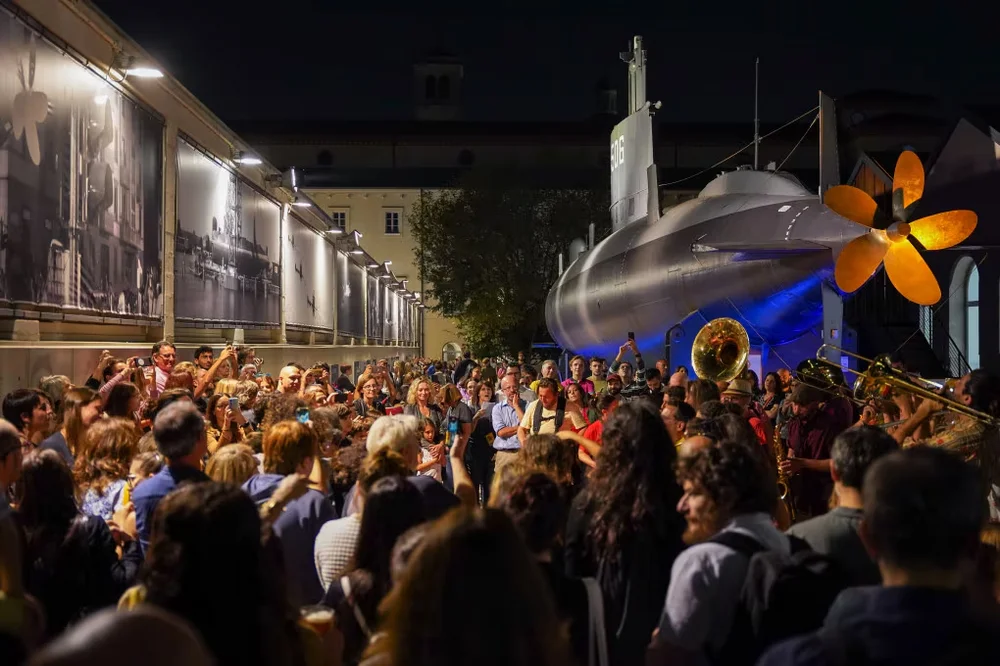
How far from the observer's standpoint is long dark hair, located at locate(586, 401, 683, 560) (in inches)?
181

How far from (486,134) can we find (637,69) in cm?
5856

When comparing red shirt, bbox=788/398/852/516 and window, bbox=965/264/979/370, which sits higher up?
window, bbox=965/264/979/370

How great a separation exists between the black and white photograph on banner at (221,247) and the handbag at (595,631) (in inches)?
541

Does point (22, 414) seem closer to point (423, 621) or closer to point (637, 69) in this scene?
point (423, 621)

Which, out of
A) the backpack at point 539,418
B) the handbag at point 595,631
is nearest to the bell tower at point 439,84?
the backpack at point 539,418

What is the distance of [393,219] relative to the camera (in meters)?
78.8

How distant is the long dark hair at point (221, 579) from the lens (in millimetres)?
3088

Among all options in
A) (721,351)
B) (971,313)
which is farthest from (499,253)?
(721,351)

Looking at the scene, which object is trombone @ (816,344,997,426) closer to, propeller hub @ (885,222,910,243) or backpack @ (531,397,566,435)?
propeller hub @ (885,222,910,243)

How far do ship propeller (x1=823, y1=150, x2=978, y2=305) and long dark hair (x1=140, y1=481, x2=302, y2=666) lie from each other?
31.7 feet

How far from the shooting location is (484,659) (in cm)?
228

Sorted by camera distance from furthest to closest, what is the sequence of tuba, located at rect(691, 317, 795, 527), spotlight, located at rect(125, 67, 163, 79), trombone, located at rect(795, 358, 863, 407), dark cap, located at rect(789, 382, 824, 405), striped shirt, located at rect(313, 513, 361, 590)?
tuba, located at rect(691, 317, 795, 527) → spotlight, located at rect(125, 67, 163, 79) → trombone, located at rect(795, 358, 863, 407) → dark cap, located at rect(789, 382, 824, 405) → striped shirt, located at rect(313, 513, 361, 590)

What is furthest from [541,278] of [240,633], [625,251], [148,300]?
[240,633]

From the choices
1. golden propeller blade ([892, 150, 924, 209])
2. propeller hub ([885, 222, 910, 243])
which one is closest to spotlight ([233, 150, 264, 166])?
propeller hub ([885, 222, 910, 243])
